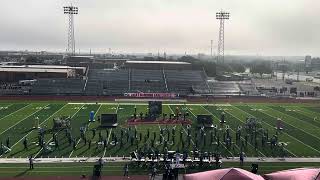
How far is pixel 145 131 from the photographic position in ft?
119

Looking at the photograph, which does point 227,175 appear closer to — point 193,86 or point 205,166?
point 205,166

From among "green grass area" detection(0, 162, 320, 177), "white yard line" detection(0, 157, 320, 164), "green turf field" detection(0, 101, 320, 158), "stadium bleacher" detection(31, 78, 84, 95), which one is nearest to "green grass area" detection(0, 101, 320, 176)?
"green turf field" detection(0, 101, 320, 158)

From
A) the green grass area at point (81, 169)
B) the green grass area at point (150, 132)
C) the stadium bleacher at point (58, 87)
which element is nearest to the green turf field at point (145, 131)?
the green grass area at point (150, 132)

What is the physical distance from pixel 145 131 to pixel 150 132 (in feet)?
1.72

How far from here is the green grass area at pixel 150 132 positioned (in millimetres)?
30000

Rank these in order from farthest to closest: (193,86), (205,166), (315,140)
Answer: (193,86), (315,140), (205,166)

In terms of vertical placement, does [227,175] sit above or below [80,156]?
above

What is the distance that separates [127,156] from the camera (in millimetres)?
28250

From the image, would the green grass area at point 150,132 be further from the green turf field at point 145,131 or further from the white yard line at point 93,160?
the white yard line at point 93,160

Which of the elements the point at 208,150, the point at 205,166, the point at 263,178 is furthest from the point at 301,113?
the point at 263,178

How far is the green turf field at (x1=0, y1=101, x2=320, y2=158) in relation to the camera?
30125 mm

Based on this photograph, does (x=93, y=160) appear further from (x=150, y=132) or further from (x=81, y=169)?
(x=150, y=132)

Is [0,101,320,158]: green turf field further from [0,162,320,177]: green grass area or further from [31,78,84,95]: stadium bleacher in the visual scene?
[31,78,84,95]: stadium bleacher

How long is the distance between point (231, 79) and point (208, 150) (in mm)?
64356
